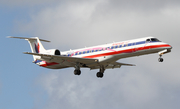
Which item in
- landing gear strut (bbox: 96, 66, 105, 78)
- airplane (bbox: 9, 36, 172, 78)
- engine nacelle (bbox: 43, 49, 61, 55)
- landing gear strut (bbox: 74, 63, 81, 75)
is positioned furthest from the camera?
landing gear strut (bbox: 96, 66, 105, 78)

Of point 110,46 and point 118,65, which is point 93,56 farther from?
point 118,65

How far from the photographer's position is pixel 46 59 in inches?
1577

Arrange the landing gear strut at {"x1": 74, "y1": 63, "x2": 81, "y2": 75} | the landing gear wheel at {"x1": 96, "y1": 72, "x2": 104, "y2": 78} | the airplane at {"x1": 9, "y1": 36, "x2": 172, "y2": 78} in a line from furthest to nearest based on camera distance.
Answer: the landing gear wheel at {"x1": 96, "y1": 72, "x2": 104, "y2": 78} < the landing gear strut at {"x1": 74, "y1": 63, "x2": 81, "y2": 75} < the airplane at {"x1": 9, "y1": 36, "x2": 172, "y2": 78}

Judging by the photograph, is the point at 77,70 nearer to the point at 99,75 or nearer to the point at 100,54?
the point at 100,54

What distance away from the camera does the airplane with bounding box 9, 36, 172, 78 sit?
36.5 m

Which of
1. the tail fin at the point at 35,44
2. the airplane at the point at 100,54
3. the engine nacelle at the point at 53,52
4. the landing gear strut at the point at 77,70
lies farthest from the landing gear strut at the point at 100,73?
the tail fin at the point at 35,44

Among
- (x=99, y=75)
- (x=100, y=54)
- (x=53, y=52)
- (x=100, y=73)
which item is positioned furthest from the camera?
(x=99, y=75)

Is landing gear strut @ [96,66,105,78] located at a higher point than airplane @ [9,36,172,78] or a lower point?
lower

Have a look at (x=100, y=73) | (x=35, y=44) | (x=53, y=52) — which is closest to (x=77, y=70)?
(x=53, y=52)

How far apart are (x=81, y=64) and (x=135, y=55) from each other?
6.71m

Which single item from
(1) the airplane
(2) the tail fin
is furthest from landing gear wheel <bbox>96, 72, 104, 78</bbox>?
(2) the tail fin

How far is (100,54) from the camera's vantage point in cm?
3838

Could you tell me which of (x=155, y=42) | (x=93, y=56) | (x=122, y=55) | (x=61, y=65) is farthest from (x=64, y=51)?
(x=155, y=42)

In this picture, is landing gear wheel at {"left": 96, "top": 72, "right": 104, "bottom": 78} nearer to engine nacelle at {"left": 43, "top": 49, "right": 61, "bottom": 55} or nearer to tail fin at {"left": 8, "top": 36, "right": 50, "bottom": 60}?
engine nacelle at {"left": 43, "top": 49, "right": 61, "bottom": 55}
